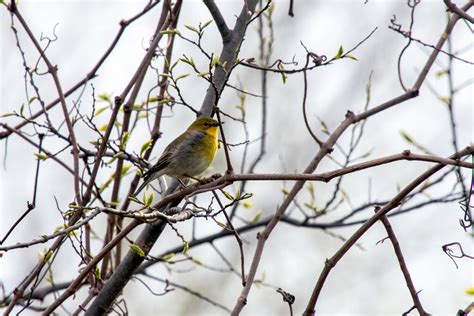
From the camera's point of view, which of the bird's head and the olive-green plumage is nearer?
the bird's head

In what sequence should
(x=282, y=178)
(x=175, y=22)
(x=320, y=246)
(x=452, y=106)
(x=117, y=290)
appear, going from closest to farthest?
(x=282, y=178) → (x=452, y=106) → (x=117, y=290) → (x=175, y=22) → (x=320, y=246)

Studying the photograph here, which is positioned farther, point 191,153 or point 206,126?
Result: point 191,153

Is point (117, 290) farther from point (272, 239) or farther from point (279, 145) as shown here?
point (272, 239)

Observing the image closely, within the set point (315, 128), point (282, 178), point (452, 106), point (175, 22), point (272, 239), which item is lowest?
point (282, 178)

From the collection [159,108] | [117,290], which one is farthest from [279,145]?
[117,290]

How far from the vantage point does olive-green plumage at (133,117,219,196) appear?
593 cm

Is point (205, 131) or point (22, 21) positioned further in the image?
point (205, 131)

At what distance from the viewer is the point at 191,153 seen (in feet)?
20.8

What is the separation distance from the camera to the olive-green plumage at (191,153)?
5.93 meters

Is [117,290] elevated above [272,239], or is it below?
below

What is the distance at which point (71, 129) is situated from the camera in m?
4.21

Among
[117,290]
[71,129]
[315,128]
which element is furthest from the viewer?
[315,128]

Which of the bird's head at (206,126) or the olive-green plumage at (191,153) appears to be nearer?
the bird's head at (206,126)

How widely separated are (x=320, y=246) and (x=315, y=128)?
280 centimetres
